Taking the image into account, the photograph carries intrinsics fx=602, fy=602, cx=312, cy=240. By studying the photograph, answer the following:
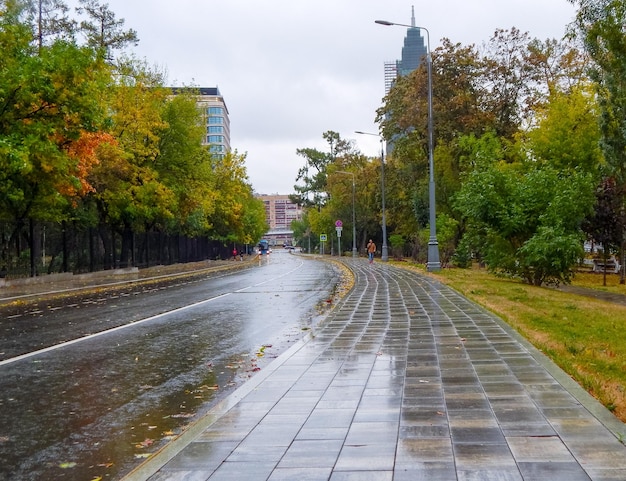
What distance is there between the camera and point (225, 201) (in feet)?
178

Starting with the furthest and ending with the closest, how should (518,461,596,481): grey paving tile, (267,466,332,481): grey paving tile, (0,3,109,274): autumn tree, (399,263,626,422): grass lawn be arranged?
(0,3,109,274): autumn tree → (399,263,626,422): grass lawn → (267,466,332,481): grey paving tile → (518,461,596,481): grey paving tile

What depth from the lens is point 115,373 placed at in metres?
7.69

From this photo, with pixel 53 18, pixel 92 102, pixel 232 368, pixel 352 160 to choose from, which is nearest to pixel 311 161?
pixel 352 160

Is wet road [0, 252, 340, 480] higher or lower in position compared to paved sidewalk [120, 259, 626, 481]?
lower

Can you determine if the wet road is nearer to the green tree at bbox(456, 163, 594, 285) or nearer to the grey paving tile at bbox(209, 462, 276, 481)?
the grey paving tile at bbox(209, 462, 276, 481)

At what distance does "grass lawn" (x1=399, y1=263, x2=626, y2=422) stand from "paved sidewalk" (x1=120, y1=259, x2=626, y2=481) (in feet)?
0.89

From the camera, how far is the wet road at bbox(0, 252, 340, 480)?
15.8ft

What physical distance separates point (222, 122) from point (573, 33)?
141 meters

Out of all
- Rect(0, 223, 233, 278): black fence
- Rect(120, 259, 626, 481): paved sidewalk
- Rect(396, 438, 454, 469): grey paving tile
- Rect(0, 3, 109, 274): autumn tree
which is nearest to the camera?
Rect(120, 259, 626, 481): paved sidewalk

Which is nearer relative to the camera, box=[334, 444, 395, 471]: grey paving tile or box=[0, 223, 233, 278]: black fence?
box=[334, 444, 395, 471]: grey paving tile

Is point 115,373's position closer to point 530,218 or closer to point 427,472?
point 427,472

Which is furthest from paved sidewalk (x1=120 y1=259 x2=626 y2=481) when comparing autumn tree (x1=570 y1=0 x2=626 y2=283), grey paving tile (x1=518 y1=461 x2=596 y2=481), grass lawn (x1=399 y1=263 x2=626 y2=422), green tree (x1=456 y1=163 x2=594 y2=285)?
green tree (x1=456 y1=163 x2=594 y2=285)

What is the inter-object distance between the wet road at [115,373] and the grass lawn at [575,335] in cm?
379

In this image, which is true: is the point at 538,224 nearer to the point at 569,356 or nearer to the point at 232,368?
the point at 569,356
